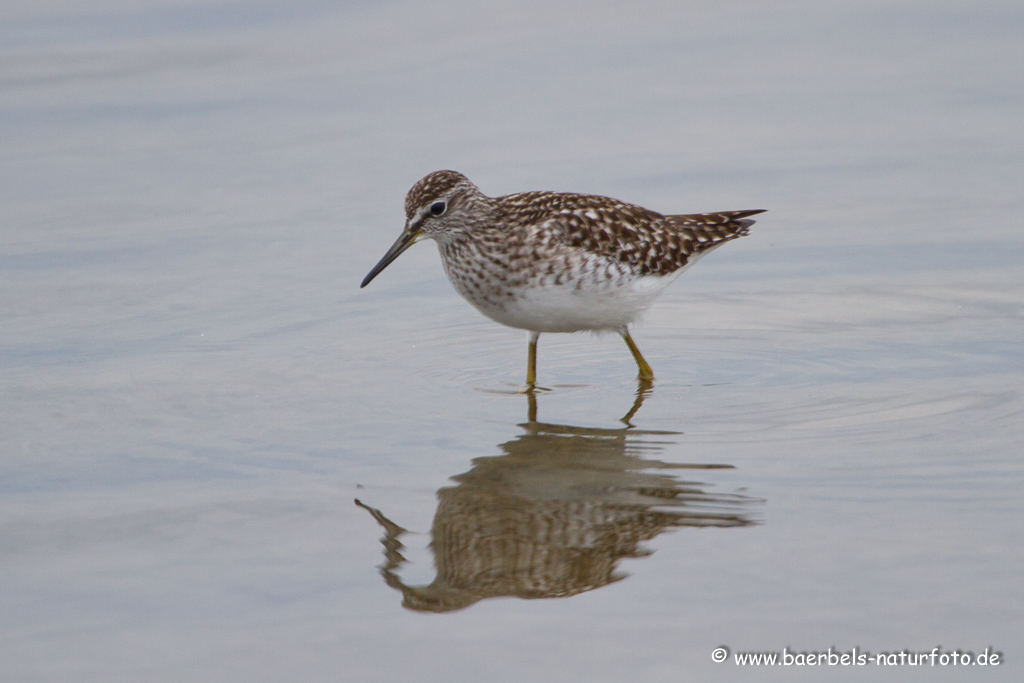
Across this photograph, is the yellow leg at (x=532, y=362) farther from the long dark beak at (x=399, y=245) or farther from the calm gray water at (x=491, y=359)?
the long dark beak at (x=399, y=245)

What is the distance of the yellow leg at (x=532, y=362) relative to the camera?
8.73 m

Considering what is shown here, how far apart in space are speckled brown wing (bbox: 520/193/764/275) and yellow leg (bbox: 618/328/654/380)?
432 millimetres

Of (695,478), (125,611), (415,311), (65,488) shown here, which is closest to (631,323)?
(415,311)

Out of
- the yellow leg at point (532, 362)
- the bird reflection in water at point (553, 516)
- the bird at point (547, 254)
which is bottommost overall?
the bird reflection in water at point (553, 516)

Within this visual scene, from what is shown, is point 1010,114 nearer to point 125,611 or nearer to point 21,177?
point 21,177

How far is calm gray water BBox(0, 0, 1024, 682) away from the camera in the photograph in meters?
5.52

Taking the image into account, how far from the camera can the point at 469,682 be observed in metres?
5.05

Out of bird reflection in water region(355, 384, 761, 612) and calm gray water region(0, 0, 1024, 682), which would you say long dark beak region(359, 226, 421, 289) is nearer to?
calm gray water region(0, 0, 1024, 682)

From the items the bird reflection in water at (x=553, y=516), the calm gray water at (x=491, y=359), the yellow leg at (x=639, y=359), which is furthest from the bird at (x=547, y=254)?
the bird reflection in water at (x=553, y=516)

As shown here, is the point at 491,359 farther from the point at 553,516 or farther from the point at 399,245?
the point at 553,516

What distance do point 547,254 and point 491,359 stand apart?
1000 millimetres

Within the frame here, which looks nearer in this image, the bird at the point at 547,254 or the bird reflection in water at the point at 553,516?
the bird reflection in water at the point at 553,516

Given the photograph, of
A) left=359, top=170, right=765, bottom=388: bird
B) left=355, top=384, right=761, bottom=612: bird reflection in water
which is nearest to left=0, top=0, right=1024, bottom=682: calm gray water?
left=355, top=384, right=761, bottom=612: bird reflection in water

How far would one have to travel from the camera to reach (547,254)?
28.7 ft
